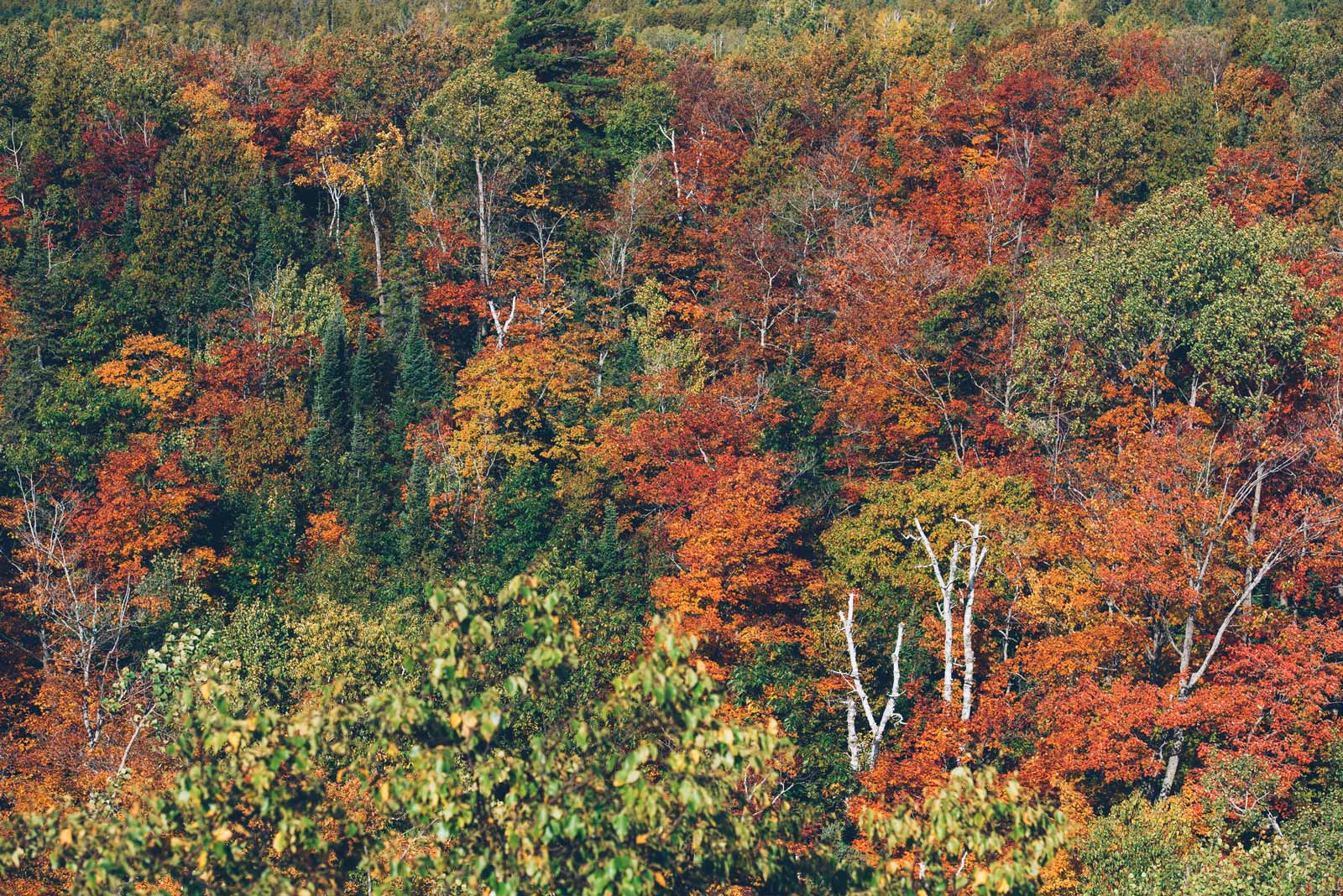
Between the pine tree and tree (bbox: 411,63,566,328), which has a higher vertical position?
tree (bbox: 411,63,566,328)

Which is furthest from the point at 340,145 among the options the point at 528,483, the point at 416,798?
the point at 416,798

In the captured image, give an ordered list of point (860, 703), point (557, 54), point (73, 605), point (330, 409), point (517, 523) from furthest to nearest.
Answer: point (557, 54), point (330, 409), point (517, 523), point (73, 605), point (860, 703)

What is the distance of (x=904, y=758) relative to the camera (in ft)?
132

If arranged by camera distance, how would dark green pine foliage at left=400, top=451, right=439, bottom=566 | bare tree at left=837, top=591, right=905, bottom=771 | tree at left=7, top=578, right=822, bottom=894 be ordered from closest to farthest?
1. tree at left=7, top=578, right=822, bottom=894
2. bare tree at left=837, top=591, right=905, bottom=771
3. dark green pine foliage at left=400, top=451, right=439, bottom=566

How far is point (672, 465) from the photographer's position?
1966 inches

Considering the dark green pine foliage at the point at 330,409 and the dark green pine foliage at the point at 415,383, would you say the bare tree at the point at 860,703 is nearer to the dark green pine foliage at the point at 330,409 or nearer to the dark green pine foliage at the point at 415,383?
the dark green pine foliage at the point at 415,383

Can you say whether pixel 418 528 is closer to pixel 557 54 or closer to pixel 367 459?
pixel 367 459

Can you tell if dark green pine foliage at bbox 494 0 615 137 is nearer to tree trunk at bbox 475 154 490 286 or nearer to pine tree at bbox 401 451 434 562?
tree trunk at bbox 475 154 490 286

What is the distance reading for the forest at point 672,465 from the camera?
14.7 m

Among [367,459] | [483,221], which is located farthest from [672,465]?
[483,221]

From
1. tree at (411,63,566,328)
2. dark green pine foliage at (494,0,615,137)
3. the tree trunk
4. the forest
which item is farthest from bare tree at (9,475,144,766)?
dark green pine foliage at (494,0,615,137)

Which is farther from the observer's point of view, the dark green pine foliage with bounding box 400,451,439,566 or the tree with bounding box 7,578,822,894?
the dark green pine foliage with bounding box 400,451,439,566

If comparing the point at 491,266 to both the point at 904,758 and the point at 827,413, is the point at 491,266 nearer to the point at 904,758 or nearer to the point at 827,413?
the point at 827,413

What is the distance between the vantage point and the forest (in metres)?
14.7
